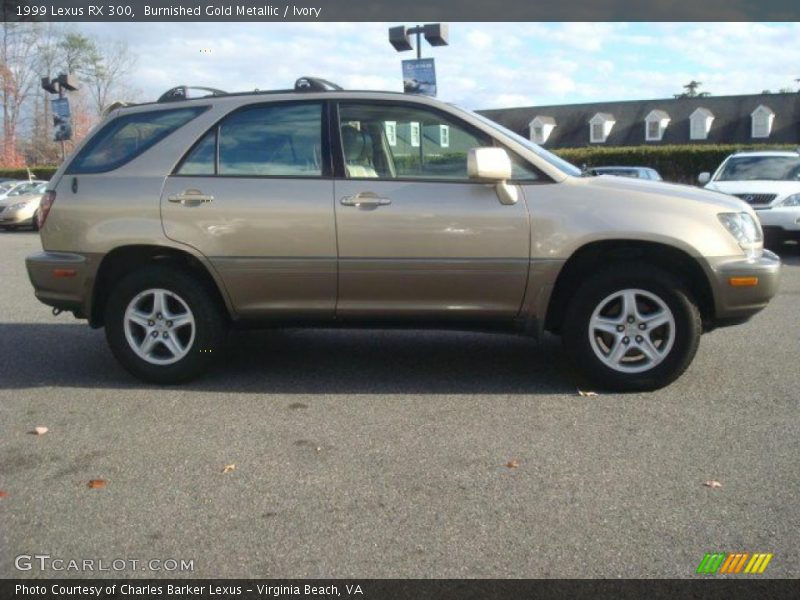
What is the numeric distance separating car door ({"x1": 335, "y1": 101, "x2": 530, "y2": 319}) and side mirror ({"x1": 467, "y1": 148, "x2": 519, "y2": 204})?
8cm

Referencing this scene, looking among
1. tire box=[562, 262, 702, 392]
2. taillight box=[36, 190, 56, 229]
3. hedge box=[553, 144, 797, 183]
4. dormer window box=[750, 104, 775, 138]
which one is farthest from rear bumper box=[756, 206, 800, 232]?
dormer window box=[750, 104, 775, 138]

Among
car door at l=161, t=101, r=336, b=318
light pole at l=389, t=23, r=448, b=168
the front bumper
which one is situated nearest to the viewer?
the front bumper

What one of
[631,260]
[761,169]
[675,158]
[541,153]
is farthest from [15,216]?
[675,158]

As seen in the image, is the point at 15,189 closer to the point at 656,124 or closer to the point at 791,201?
the point at 791,201

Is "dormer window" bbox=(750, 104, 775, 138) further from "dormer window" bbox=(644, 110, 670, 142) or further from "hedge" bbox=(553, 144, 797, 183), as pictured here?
"hedge" bbox=(553, 144, 797, 183)

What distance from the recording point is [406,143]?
512cm

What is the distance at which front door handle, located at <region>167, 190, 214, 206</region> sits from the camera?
4980mm

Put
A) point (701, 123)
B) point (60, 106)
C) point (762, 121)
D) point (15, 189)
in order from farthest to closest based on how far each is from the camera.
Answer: point (701, 123)
point (762, 121)
point (60, 106)
point (15, 189)

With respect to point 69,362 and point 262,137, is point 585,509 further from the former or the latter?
point 69,362

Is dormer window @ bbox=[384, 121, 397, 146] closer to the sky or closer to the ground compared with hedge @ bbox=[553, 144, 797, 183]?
closer to the sky

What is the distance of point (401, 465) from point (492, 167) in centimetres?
188

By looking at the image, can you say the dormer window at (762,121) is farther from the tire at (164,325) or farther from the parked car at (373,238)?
the tire at (164,325)

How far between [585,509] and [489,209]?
2.09 meters
